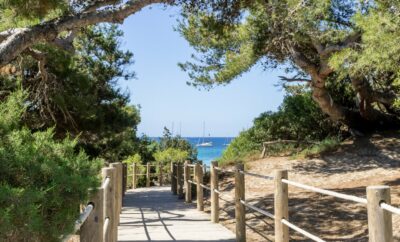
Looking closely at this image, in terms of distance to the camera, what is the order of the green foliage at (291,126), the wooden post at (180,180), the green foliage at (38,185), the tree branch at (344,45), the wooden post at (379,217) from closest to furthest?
1. the green foliage at (38,185)
2. the wooden post at (379,217)
3. the tree branch at (344,45)
4. the wooden post at (180,180)
5. the green foliage at (291,126)

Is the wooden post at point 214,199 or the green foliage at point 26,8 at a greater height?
the green foliage at point 26,8

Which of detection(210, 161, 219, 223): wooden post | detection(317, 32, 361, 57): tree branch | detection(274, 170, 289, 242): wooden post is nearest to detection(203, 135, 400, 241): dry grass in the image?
detection(210, 161, 219, 223): wooden post

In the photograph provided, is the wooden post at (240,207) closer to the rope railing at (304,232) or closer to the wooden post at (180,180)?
the rope railing at (304,232)

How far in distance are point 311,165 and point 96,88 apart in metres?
6.23

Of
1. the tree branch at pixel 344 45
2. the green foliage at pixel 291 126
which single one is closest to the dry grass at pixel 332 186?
the green foliage at pixel 291 126

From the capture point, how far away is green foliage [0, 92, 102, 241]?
5.70 ft

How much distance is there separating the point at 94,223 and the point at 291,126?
15832 mm

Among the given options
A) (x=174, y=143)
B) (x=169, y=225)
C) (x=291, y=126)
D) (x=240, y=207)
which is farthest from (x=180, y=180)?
(x=174, y=143)

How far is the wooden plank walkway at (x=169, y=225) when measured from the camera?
21.7 feet

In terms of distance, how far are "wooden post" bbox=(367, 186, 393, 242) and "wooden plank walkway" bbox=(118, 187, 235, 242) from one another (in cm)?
389

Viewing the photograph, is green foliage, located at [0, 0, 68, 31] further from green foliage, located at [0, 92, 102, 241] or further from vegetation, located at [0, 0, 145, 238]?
green foliage, located at [0, 92, 102, 241]

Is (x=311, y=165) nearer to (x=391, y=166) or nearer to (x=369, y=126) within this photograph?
(x=391, y=166)

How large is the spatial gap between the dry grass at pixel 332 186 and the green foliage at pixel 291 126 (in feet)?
6.89

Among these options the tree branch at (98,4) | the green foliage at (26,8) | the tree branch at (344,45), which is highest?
the tree branch at (344,45)
